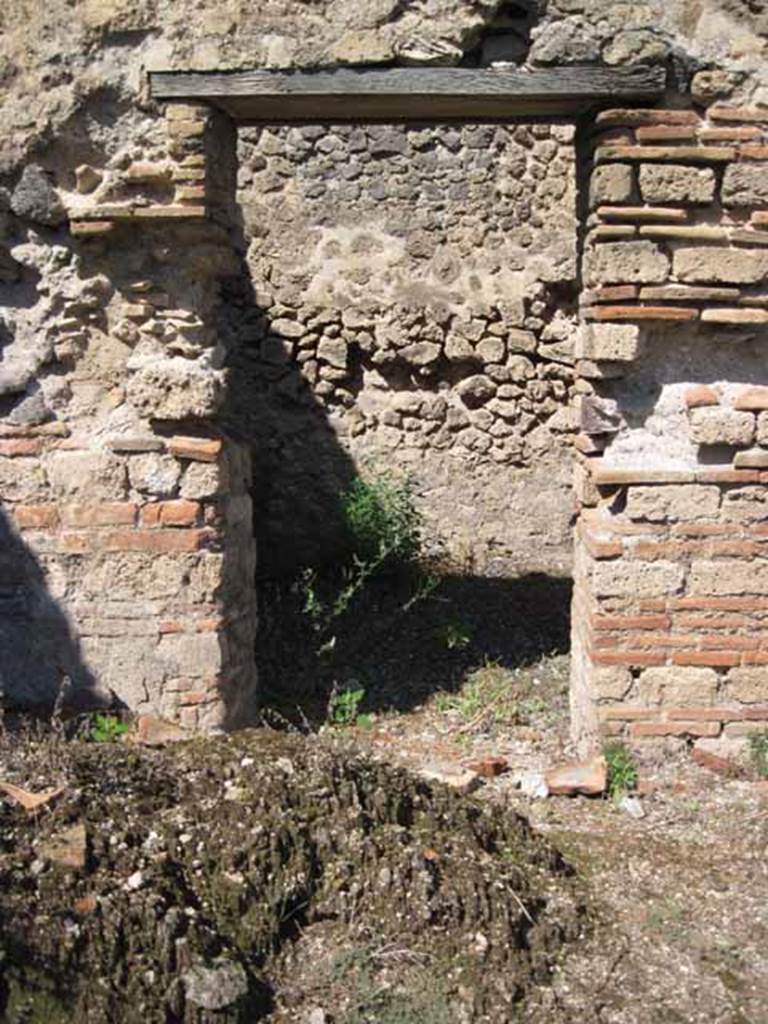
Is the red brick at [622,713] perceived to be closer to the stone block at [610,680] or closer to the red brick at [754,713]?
the stone block at [610,680]

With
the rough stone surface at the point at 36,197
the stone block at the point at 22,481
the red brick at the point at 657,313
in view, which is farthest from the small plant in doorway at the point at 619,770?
the rough stone surface at the point at 36,197

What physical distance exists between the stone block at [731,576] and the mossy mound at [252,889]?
1.30 metres

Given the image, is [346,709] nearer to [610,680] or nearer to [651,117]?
[610,680]

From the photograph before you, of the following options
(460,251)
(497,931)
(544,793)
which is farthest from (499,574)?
(497,931)

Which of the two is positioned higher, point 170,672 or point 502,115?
point 502,115

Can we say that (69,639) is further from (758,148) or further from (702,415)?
(758,148)

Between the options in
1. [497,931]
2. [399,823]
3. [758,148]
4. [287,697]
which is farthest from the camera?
[287,697]

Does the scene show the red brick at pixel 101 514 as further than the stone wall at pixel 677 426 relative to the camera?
Yes

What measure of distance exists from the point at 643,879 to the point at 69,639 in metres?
2.46

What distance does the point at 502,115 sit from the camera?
4.50m

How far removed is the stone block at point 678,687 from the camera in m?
4.37

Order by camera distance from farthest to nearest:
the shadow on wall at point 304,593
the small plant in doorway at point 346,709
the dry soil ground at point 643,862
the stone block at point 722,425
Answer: the shadow on wall at point 304,593
the small plant in doorway at point 346,709
the stone block at point 722,425
the dry soil ground at point 643,862

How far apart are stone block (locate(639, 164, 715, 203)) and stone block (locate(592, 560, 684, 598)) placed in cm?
142

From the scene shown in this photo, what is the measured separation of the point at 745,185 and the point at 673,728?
2155 mm
